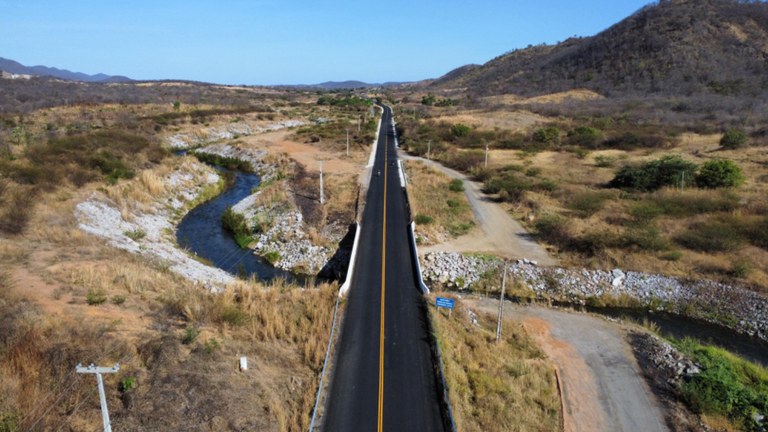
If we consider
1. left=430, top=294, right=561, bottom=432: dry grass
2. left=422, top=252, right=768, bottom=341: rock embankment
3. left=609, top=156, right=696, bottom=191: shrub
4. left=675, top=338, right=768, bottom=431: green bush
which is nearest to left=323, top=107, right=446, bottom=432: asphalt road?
left=430, top=294, right=561, bottom=432: dry grass

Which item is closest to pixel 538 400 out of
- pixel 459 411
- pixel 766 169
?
pixel 459 411

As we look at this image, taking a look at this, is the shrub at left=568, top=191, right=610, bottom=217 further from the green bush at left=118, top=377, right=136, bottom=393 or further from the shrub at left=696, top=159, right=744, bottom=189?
the green bush at left=118, top=377, right=136, bottom=393

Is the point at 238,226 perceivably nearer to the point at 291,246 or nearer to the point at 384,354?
the point at 291,246

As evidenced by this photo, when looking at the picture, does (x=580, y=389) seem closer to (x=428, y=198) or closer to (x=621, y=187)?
(x=428, y=198)

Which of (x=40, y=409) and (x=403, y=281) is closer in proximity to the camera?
(x=40, y=409)

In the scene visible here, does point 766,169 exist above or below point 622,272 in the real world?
above

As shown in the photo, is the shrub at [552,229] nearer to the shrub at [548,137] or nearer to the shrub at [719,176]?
the shrub at [719,176]

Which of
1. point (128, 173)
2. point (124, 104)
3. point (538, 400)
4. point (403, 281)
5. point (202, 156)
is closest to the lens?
point (538, 400)
